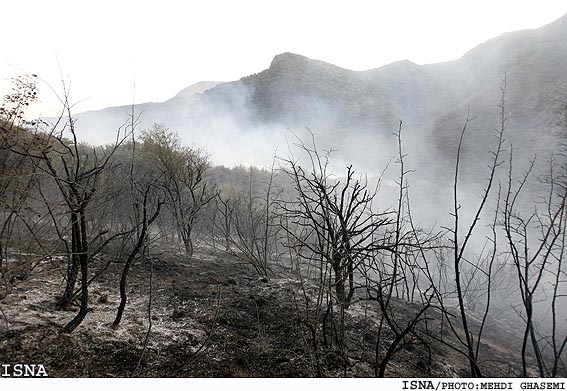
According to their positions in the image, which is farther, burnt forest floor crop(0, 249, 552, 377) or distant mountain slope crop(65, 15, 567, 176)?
distant mountain slope crop(65, 15, 567, 176)

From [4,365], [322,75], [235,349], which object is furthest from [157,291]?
[322,75]

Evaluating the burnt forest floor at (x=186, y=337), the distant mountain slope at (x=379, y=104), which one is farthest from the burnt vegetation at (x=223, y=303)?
the distant mountain slope at (x=379, y=104)

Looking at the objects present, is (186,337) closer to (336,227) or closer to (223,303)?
(223,303)

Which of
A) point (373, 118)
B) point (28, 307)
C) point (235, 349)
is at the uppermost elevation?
point (373, 118)

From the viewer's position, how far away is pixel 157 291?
5816mm

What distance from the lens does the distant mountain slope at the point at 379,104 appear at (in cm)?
3247

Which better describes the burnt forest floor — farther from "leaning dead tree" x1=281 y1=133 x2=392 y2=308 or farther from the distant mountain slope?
the distant mountain slope

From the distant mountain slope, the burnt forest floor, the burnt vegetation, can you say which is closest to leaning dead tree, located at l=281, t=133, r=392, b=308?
the burnt vegetation

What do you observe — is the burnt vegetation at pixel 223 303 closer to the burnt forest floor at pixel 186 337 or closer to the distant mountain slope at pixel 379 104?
the burnt forest floor at pixel 186 337

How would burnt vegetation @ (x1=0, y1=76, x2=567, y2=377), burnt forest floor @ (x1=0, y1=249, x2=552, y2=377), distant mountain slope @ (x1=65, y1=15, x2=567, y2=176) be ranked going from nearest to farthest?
burnt vegetation @ (x1=0, y1=76, x2=567, y2=377)
burnt forest floor @ (x1=0, y1=249, x2=552, y2=377)
distant mountain slope @ (x1=65, y1=15, x2=567, y2=176)

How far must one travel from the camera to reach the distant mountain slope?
3247 cm

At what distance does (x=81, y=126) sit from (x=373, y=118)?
3833 centimetres

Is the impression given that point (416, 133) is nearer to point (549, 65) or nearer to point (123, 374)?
point (549, 65)

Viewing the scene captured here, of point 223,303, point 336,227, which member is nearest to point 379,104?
point 336,227
